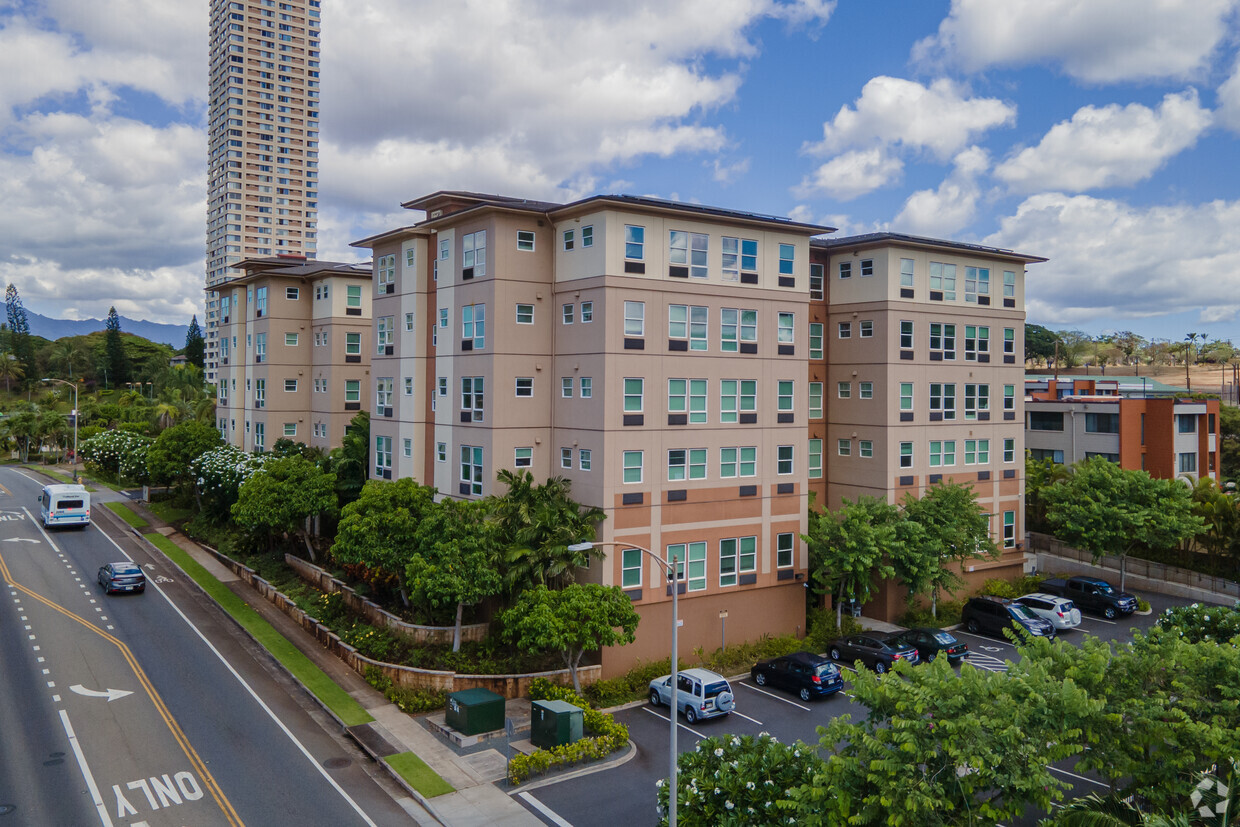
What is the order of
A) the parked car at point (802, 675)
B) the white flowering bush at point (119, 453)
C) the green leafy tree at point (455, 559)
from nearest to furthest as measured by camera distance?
1. the green leafy tree at point (455, 559)
2. the parked car at point (802, 675)
3. the white flowering bush at point (119, 453)

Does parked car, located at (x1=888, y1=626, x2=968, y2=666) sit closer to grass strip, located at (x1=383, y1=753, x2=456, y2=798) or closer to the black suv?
the black suv

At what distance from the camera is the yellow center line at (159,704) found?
21.8 m

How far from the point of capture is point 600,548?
104 feet

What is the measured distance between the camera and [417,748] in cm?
2600

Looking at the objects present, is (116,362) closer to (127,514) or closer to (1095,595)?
(127,514)

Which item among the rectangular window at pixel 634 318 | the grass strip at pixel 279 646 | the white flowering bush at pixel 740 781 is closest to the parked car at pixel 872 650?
the white flowering bush at pixel 740 781

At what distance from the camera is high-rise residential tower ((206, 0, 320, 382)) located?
5472 inches

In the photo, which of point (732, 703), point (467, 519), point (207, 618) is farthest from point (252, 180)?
point (732, 703)

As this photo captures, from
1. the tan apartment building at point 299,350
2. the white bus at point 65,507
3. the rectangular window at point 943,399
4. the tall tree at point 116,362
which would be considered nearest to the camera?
the rectangular window at point 943,399

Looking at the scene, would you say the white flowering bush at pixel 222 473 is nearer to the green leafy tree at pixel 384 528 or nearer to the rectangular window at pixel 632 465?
the green leafy tree at pixel 384 528

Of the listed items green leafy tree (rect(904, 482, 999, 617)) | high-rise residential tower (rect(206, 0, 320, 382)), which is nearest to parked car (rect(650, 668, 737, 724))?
green leafy tree (rect(904, 482, 999, 617))

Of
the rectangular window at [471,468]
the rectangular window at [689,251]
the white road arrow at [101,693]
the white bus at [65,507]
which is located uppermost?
the rectangular window at [689,251]

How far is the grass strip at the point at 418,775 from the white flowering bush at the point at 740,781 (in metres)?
7.73

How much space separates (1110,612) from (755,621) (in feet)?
65.6
